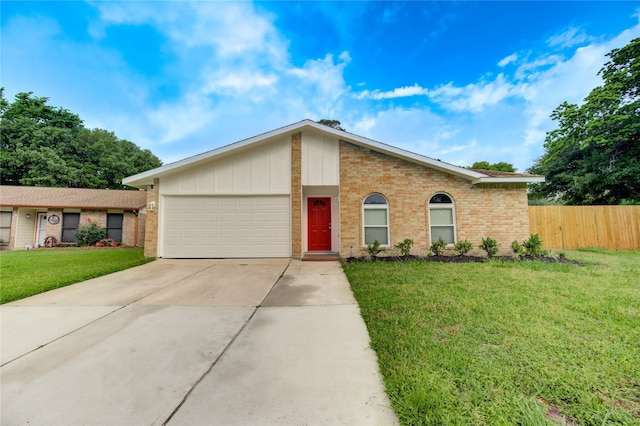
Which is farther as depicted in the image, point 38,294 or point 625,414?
point 38,294

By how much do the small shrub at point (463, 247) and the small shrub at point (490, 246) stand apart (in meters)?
0.43

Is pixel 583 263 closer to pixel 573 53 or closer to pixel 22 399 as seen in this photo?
pixel 573 53

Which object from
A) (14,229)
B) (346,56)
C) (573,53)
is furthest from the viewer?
(14,229)

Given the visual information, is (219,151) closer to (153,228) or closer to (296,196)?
(296,196)

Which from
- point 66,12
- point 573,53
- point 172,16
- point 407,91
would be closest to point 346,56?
point 407,91

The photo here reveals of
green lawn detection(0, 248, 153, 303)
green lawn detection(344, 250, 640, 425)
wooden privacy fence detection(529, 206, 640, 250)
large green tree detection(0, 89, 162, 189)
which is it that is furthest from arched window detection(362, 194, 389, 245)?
large green tree detection(0, 89, 162, 189)

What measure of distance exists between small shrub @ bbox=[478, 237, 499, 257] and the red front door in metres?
5.41

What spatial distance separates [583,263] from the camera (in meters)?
6.91

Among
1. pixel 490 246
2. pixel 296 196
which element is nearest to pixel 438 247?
pixel 490 246

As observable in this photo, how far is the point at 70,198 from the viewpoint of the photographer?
1361 cm

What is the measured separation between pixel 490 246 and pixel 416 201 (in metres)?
2.81

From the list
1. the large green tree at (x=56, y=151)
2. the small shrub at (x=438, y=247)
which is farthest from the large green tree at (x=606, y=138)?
the large green tree at (x=56, y=151)

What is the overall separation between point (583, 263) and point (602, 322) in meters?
5.56

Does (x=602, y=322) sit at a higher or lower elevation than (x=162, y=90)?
lower
